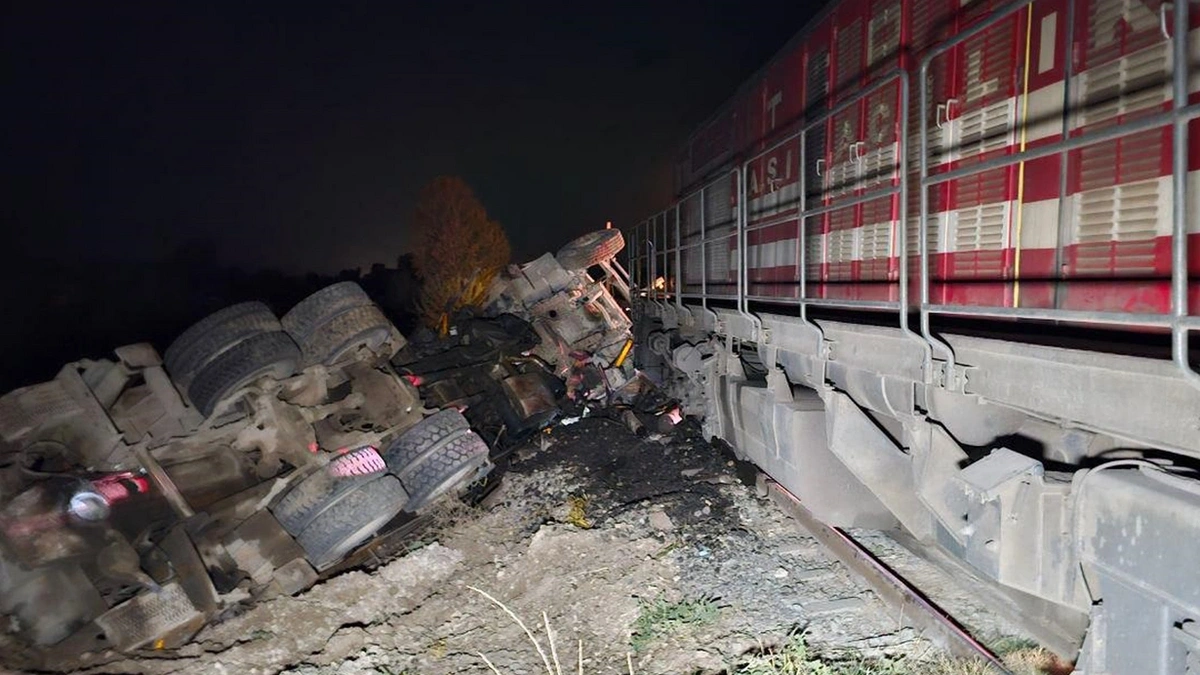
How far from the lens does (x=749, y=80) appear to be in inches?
261

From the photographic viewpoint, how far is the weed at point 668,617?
4.12 m

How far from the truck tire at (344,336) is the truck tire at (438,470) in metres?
1.31

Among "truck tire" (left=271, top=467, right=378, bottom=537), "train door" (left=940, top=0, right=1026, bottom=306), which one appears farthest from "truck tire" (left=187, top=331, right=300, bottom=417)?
"train door" (left=940, top=0, right=1026, bottom=306)

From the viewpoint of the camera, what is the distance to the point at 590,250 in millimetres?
10578

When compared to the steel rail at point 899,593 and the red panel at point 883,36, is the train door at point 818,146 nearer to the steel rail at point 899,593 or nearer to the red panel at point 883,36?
the red panel at point 883,36

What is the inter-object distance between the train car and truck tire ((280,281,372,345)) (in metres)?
3.82

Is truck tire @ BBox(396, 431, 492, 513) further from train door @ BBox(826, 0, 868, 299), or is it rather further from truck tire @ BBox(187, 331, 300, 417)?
train door @ BBox(826, 0, 868, 299)

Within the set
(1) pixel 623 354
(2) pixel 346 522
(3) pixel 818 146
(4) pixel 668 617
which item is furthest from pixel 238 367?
(1) pixel 623 354

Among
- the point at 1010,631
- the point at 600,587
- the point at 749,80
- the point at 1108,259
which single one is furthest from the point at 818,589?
the point at 749,80

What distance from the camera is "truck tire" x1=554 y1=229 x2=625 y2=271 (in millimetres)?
10477

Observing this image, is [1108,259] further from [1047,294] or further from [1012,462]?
[1012,462]

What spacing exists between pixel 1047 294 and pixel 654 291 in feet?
21.7

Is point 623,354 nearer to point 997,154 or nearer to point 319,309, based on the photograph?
point 319,309

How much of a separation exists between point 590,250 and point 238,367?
6.14 m
